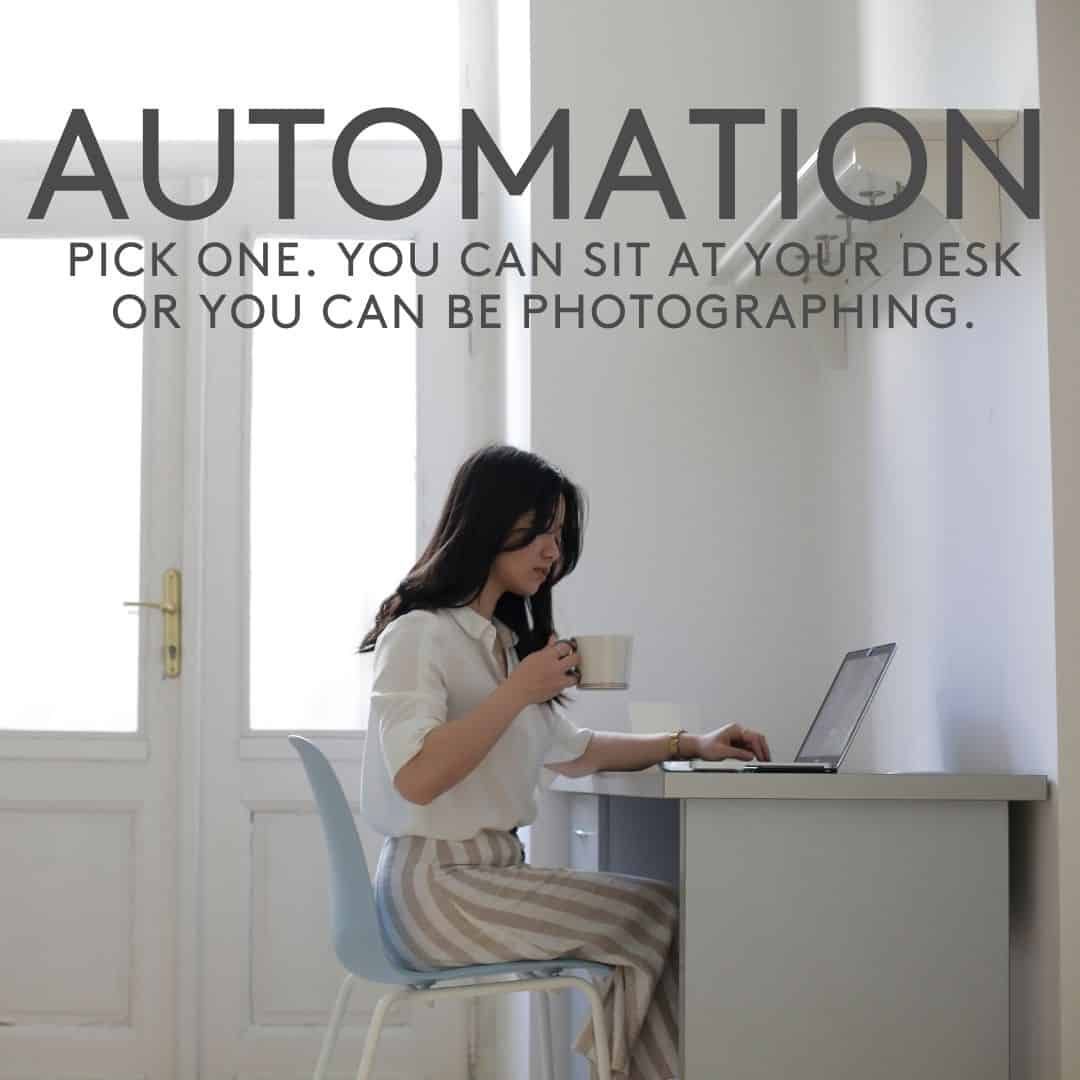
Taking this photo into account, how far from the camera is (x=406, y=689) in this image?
7.11 feet

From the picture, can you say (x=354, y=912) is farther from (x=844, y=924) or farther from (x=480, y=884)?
(x=844, y=924)

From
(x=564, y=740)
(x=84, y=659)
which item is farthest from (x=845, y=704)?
(x=84, y=659)

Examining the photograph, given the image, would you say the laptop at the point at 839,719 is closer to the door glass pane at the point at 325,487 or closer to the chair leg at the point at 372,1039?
the chair leg at the point at 372,1039

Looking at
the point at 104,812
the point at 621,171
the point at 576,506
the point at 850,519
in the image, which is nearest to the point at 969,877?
the point at 576,506

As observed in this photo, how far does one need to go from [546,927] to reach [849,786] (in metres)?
0.43

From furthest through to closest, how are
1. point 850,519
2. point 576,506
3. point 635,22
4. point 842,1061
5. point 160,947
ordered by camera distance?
point 160,947 < point 635,22 < point 850,519 < point 576,506 < point 842,1061

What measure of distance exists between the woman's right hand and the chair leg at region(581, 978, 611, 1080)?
1.19 feet

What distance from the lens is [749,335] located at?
10.2 feet

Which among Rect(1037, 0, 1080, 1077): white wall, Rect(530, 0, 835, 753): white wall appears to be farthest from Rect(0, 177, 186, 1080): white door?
Rect(1037, 0, 1080, 1077): white wall

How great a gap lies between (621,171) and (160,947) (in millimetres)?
1810

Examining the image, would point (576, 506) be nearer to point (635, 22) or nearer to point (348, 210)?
point (635, 22)

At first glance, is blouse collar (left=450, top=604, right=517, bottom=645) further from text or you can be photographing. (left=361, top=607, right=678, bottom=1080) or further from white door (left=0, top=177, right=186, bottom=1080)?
white door (left=0, top=177, right=186, bottom=1080)

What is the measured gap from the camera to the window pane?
3703 millimetres

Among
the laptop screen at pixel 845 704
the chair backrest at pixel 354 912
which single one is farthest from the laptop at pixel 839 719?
the chair backrest at pixel 354 912
